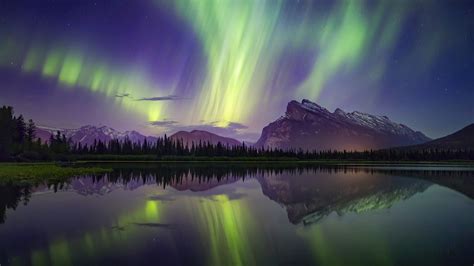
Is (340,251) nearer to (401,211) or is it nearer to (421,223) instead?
(421,223)

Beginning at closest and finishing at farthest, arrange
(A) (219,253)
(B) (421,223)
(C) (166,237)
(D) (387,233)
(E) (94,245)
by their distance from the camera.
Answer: (A) (219,253), (E) (94,245), (C) (166,237), (D) (387,233), (B) (421,223)

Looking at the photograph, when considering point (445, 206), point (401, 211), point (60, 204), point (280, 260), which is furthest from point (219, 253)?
point (445, 206)

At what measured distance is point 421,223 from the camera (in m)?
25.4

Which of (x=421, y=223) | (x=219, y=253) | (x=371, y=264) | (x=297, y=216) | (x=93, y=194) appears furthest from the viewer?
(x=93, y=194)

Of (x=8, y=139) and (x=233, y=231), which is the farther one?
(x=8, y=139)

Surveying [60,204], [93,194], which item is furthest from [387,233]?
[93,194]

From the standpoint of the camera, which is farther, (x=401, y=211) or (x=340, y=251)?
(x=401, y=211)

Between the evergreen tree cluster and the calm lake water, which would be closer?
the calm lake water

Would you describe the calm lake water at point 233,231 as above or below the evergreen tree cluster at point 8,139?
below

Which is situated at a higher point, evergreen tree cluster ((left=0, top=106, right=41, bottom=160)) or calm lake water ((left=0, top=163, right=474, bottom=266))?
evergreen tree cluster ((left=0, top=106, right=41, bottom=160))

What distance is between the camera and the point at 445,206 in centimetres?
3359

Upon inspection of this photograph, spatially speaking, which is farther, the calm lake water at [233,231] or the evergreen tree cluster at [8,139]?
the evergreen tree cluster at [8,139]

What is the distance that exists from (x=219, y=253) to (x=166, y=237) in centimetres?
412

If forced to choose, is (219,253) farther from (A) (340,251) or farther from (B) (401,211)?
(B) (401,211)
